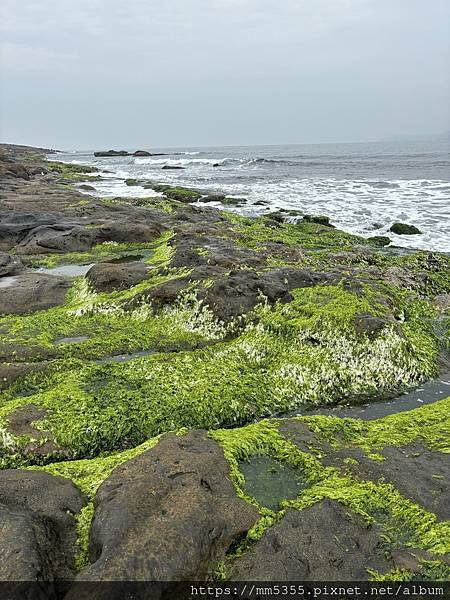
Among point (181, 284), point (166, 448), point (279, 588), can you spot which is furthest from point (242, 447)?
point (181, 284)

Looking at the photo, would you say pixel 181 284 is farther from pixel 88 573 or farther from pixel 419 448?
pixel 88 573

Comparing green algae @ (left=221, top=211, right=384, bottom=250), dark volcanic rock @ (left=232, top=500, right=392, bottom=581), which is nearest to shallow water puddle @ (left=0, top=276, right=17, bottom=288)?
green algae @ (left=221, top=211, right=384, bottom=250)

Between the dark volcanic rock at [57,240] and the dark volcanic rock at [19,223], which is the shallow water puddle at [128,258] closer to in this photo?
the dark volcanic rock at [57,240]

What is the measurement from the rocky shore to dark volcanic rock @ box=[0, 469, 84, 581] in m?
0.02

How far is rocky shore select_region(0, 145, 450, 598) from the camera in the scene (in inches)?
144

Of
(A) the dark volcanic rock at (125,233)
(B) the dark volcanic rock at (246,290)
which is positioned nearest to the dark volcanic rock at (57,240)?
(A) the dark volcanic rock at (125,233)

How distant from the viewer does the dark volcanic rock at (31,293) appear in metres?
10.4

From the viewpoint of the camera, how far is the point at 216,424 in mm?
6543

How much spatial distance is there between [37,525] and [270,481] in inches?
93.5

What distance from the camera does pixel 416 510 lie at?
4293 mm

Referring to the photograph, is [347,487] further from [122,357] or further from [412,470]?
[122,357]

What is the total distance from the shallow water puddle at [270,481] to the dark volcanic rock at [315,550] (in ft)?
1.24

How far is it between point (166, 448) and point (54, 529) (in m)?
1.32

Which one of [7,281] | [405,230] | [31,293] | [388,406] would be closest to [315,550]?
[388,406]
